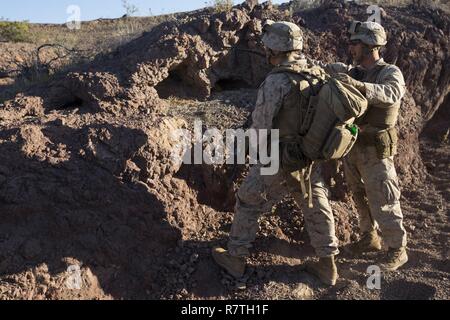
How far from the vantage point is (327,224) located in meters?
3.95

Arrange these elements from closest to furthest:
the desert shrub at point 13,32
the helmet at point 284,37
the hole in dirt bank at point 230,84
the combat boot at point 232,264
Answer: the helmet at point 284,37, the combat boot at point 232,264, the hole in dirt bank at point 230,84, the desert shrub at point 13,32

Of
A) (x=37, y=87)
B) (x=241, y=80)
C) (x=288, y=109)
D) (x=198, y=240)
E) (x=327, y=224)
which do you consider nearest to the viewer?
(x=288, y=109)

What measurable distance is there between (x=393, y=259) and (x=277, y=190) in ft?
4.18

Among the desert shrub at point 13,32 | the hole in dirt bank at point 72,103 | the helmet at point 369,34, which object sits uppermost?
the desert shrub at point 13,32

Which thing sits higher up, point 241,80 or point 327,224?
point 241,80

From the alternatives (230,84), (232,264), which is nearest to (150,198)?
(232,264)

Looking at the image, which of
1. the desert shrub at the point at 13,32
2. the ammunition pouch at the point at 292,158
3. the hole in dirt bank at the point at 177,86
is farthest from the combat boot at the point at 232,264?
the desert shrub at the point at 13,32

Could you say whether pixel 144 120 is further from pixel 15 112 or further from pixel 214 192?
pixel 15 112

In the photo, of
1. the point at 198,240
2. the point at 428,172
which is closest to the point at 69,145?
the point at 198,240

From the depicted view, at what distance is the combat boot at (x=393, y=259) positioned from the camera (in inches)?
169

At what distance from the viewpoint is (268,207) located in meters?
4.04

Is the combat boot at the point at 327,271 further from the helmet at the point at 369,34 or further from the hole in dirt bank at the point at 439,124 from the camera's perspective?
the hole in dirt bank at the point at 439,124

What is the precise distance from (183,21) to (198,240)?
9.43 ft

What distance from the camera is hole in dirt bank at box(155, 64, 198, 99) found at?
5695mm
